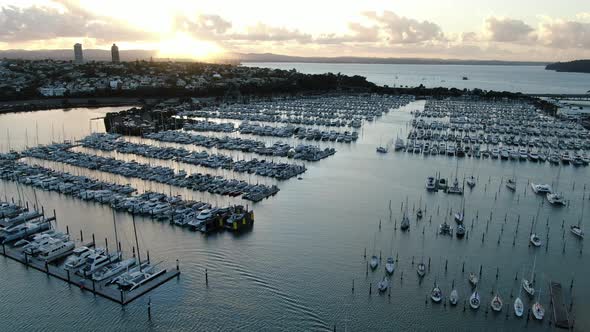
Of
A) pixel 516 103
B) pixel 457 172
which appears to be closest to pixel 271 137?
pixel 457 172

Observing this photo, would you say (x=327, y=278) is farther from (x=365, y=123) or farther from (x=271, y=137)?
(x=365, y=123)

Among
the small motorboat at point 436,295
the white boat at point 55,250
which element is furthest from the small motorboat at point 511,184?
the white boat at point 55,250

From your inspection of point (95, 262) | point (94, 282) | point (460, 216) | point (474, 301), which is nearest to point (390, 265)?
point (474, 301)

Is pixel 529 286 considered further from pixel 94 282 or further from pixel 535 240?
pixel 94 282

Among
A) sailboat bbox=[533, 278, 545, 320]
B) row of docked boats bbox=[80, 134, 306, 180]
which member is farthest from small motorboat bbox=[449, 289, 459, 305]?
row of docked boats bbox=[80, 134, 306, 180]

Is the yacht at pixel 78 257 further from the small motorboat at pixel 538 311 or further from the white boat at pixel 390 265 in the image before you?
the small motorboat at pixel 538 311

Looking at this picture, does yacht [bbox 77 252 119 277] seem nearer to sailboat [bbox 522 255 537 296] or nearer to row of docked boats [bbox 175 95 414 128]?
sailboat [bbox 522 255 537 296]

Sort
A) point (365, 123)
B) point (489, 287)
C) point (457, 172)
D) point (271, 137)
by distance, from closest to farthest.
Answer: point (489, 287) < point (457, 172) < point (271, 137) < point (365, 123)
